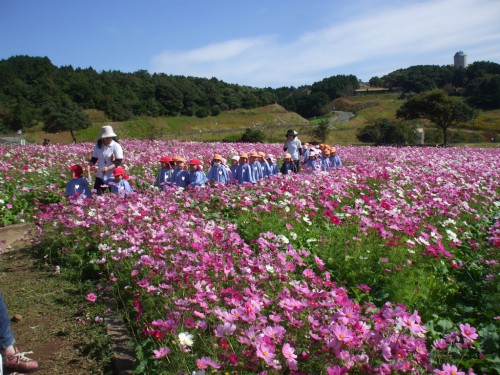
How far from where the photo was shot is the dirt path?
326 centimetres

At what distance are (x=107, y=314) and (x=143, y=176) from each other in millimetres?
7695

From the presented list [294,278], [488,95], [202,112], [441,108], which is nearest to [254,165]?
[294,278]

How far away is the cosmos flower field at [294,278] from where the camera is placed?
2.14m

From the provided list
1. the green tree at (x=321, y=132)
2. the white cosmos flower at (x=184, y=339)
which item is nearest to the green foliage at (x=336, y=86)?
the green tree at (x=321, y=132)

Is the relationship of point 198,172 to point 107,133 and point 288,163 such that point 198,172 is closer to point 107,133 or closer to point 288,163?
point 107,133

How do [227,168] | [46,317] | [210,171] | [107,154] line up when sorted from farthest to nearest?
1. [227,168]
2. [210,171]
3. [107,154]
4. [46,317]

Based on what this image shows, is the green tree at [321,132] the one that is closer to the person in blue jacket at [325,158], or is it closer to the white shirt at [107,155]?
the person in blue jacket at [325,158]

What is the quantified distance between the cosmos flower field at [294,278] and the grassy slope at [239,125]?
93.4 feet

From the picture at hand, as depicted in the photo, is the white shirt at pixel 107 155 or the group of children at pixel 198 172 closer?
the white shirt at pixel 107 155

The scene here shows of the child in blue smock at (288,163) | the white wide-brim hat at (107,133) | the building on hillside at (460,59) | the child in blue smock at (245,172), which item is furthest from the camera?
the building on hillside at (460,59)

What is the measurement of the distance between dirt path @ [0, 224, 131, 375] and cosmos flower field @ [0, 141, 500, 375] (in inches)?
10.1

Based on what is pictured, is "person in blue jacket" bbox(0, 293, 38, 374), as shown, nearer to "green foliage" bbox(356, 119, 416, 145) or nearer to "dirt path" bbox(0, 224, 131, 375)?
"dirt path" bbox(0, 224, 131, 375)

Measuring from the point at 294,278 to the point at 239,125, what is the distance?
239ft

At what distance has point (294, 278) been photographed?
145 inches
